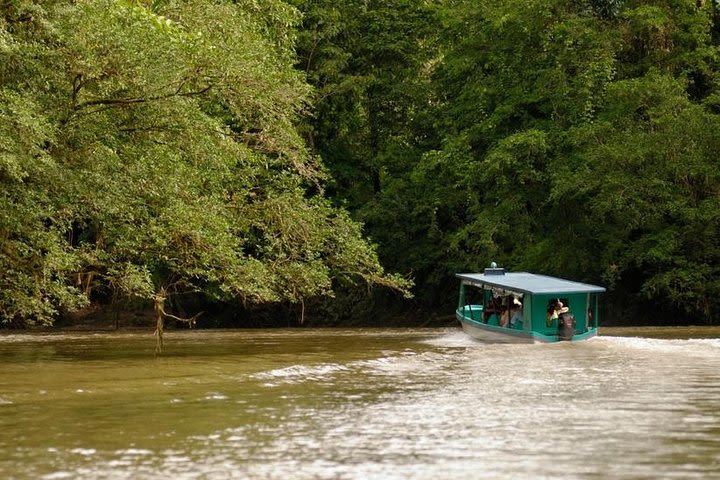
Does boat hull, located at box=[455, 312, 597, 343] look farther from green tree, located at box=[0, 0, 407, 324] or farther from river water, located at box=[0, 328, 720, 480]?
green tree, located at box=[0, 0, 407, 324]

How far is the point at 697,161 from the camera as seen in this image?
132 feet

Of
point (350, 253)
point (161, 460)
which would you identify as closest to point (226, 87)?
point (350, 253)

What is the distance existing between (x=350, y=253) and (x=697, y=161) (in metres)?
14.0

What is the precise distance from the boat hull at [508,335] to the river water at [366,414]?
77.7 inches

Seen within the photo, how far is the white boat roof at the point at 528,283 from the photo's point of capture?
32.0 m

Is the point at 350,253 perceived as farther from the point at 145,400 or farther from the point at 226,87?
the point at 145,400

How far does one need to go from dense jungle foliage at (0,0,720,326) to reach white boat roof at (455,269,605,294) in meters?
3.51

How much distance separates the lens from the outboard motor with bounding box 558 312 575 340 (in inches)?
1246

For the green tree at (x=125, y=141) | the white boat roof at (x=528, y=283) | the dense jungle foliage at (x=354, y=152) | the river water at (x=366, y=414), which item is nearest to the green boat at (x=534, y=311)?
the white boat roof at (x=528, y=283)

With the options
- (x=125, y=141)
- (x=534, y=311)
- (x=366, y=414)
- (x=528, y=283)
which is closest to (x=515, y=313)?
(x=528, y=283)

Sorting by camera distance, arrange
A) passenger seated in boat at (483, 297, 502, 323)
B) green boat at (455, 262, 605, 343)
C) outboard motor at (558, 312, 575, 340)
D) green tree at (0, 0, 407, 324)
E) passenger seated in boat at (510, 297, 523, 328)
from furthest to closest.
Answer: passenger seated in boat at (483, 297, 502, 323), passenger seated in boat at (510, 297, 523, 328), green boat at (455, 262, 605, 343), outboard motor at (558, 312, 575, 340), green tree at (0, 0, 407, 324)

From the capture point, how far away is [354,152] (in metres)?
52.4

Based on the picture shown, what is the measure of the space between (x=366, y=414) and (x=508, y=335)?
16.7 metres

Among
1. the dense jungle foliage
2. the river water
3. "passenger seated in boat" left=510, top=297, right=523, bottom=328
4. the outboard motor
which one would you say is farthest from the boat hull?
the dense jungle foliage
